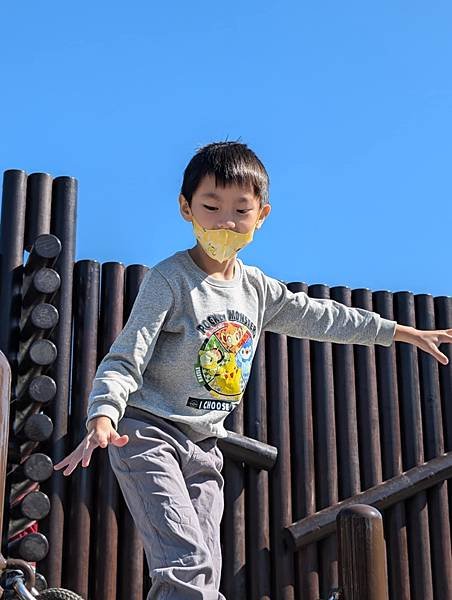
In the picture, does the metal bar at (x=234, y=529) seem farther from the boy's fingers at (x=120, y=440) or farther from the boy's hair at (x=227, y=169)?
the boy's fingers at (x=120, y=440)

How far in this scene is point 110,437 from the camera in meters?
2.59

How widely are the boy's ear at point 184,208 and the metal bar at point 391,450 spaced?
434cm

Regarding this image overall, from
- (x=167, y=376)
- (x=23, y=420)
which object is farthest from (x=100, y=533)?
(x=167, y=376)

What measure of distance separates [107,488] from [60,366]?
785 mm

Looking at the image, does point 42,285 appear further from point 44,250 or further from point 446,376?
point 446,376

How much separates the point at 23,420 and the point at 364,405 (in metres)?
2.72

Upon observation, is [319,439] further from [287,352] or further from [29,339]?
[29,339]

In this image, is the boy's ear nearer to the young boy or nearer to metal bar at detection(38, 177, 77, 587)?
Result: the young boy

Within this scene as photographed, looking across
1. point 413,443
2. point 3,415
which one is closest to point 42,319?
point 413,443

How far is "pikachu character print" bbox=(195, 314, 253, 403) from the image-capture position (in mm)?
3020

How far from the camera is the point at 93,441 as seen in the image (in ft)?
8.40

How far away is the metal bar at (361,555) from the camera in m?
2.67

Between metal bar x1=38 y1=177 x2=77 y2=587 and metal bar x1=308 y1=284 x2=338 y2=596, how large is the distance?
1886 millimetres

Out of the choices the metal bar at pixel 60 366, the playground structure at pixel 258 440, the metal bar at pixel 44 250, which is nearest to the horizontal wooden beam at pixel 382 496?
the playground structure at pixel 258 440
